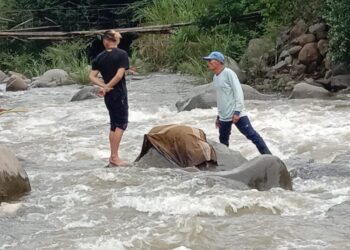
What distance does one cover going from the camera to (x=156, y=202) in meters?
Answer: 7.36

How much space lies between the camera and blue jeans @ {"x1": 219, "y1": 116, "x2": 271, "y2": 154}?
362 inches

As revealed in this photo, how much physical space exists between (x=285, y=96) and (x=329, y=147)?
598 centimetres

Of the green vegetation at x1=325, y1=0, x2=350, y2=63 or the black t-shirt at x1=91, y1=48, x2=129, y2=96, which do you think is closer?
the black t-shirt at x1=91, y1=48, x2=129, y2=96

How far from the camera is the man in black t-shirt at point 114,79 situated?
352 inches

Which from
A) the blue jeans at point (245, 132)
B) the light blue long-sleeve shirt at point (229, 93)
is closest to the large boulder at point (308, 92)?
the blue jeans at point (245, 132)

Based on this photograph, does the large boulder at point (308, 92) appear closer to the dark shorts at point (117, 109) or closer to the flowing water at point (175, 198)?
the flowing water at point (175, 198)

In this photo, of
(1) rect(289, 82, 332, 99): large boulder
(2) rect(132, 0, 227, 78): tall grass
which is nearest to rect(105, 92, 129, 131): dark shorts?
(1) rect(289, 82, 332, 99): large boulder

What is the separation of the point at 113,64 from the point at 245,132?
6.01ft

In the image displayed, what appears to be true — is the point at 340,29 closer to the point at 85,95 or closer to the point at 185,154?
the point at 85,95

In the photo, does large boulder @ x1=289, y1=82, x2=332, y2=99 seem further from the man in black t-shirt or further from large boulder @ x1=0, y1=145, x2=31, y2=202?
large boulder @ x1=0, y1=145, x2=31, y2=202

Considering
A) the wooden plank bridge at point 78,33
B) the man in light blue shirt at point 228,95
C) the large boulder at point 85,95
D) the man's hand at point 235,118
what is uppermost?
the man in light blue shirt at point 228,95

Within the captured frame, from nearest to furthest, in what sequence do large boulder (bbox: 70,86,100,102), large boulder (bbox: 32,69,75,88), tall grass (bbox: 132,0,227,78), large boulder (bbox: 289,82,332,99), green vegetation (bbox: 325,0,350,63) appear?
large boulder (bbox: 289,82,332,99) → green vegetation (bbox: 325,0,350,63) → large boulder (bbox: 70,86,100,102) → tall grass (bbox: 132,0,227,78) → large boulder (bbox: 32,69,75,88)

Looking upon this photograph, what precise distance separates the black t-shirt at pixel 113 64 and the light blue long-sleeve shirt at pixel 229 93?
45.9 inches

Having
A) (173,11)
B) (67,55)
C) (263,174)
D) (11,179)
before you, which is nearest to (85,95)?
(173,11)
